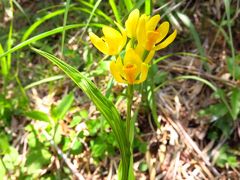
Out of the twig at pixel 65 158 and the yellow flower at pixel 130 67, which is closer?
the yellow flower at pixel 130 67

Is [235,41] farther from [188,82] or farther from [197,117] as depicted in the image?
[197,117]

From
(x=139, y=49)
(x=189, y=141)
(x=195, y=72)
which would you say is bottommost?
(x=189, y=141)

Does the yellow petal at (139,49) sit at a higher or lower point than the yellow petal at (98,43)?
lower

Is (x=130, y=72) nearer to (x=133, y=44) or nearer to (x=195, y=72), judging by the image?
(x=133, y=44)

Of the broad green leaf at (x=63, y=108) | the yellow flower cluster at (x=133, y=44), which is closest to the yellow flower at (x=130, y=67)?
the yellow flower cluster at (x=133, y=44)

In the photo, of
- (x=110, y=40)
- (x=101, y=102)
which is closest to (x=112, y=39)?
(x=110, y=40)

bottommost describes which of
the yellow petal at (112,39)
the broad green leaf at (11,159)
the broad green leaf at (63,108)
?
the broad green leaf at (11,159)

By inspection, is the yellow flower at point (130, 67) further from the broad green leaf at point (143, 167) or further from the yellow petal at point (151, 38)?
the broad green leaf at point (143, 167)
